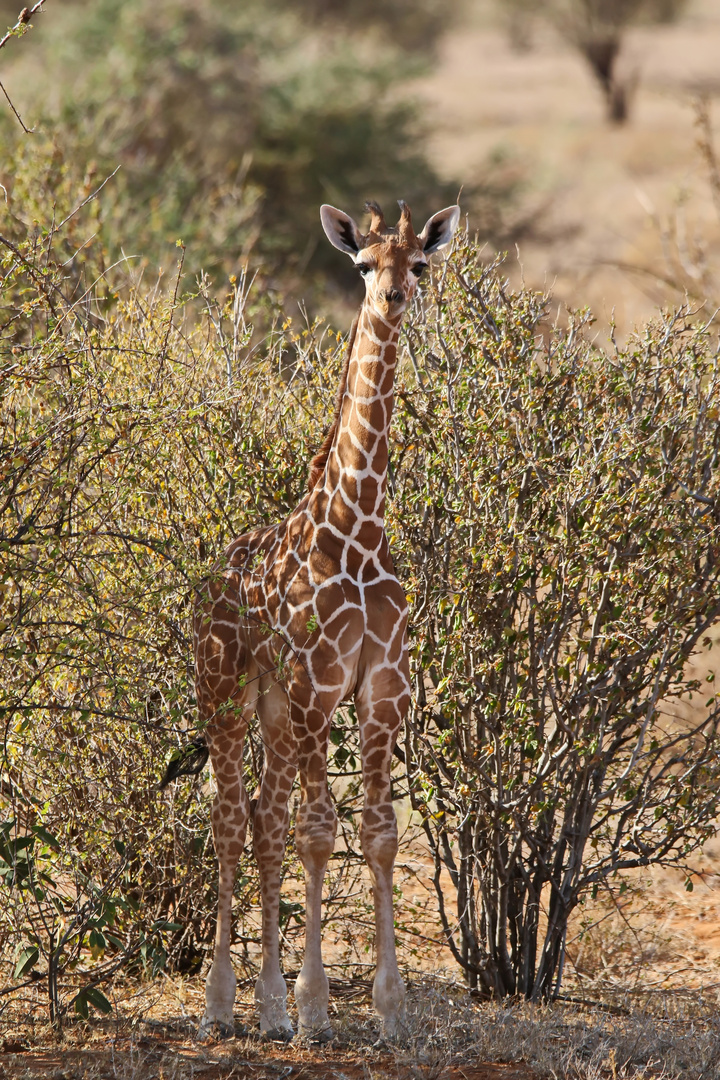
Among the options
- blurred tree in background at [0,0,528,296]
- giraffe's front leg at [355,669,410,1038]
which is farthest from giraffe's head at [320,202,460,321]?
blurred tree in background at [0,0,528,296]

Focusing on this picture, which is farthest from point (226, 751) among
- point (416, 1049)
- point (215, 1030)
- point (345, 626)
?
point (416, 1049)

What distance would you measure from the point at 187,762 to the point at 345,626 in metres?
1.38

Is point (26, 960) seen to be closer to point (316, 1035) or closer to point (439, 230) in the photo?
point (316, 1035)

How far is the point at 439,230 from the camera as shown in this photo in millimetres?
4859

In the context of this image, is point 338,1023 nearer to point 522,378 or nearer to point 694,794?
point 694,794

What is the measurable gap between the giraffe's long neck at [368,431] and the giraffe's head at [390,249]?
3.8 inches

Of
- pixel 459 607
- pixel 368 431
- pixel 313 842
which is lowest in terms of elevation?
pixel 313 842

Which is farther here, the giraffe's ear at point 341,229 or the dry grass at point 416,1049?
the giraffe's ear at point 341,229

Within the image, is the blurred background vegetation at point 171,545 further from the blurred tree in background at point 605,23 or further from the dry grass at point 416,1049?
the blurred tree in background at point 605,23

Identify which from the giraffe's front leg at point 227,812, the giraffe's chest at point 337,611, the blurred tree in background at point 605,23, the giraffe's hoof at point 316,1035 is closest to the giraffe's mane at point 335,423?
the giraffe's chest at point 337,611

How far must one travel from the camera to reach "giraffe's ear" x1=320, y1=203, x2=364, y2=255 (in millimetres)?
4715

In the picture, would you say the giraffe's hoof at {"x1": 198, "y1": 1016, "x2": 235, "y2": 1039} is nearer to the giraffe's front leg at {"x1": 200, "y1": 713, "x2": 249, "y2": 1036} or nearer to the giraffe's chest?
the giraffe's front leg at {"x1": 200, "y1": 713, "x2": 249, "y2": 1036}

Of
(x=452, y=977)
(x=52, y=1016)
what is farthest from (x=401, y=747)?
(x=52, y=1016)

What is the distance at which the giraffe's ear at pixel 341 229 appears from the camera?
15.5 ft
